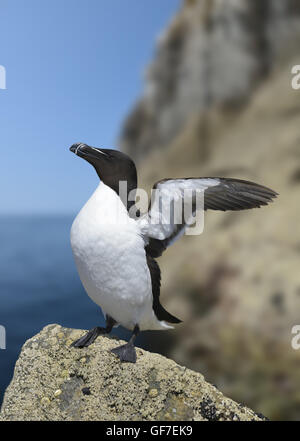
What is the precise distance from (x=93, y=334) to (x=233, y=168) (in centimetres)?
694

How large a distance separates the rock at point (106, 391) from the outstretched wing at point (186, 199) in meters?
0.87

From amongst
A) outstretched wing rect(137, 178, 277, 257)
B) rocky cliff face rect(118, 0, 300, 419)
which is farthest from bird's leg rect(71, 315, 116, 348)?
rocky cliff face rect(118, 0, 300, 419)

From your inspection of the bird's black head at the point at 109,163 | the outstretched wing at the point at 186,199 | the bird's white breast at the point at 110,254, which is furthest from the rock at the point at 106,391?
the bird's black head at the point at 109,163

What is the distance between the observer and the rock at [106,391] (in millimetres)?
2631

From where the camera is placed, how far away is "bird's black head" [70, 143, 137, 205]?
9.14 feet

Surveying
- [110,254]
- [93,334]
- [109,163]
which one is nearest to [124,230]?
[110,254]

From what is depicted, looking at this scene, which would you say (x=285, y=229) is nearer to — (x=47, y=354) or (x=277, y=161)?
(x=277, y=161)

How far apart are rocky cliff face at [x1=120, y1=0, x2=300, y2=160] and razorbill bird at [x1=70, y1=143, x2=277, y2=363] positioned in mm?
8366

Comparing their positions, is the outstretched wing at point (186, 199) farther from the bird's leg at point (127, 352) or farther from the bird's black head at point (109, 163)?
the bird's leg at point (127, 352)

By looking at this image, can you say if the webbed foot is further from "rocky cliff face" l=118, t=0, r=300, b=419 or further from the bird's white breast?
"rocky cliff face" l=118, t=0, r=300, b=419

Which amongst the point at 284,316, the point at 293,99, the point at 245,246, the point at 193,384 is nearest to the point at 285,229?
the point at 245,246

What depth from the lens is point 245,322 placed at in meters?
6.08
